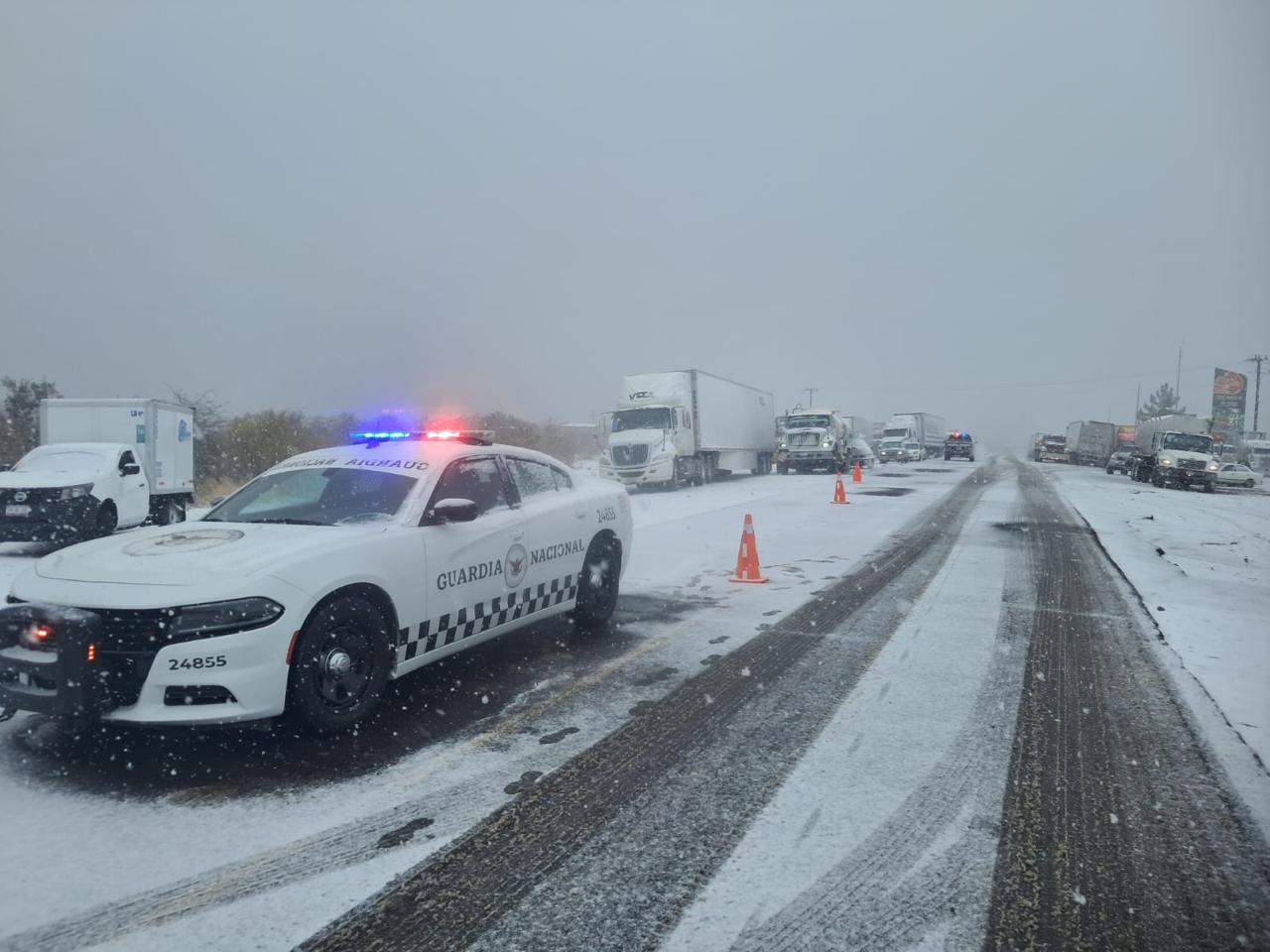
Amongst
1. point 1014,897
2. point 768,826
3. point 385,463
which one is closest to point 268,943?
point 768,826

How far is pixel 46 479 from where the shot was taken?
1212 centimetres

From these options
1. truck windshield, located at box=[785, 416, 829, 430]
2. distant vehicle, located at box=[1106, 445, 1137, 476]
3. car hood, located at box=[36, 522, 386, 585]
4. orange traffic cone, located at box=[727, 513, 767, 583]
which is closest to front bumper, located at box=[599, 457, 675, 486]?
truck windshield, located at box=[785, 416, 829, 430]

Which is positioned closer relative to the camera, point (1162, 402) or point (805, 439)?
point (805, 439)

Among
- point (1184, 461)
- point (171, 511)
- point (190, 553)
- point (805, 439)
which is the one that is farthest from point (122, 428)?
point (1184, 461)

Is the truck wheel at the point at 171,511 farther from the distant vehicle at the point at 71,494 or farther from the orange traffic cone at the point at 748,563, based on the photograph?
the orange traffic cone at the point at 748,563

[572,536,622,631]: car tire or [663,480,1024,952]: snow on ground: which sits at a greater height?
[572,536,622,631]: car tire

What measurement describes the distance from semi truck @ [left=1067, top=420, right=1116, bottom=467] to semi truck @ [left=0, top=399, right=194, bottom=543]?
50456 mm

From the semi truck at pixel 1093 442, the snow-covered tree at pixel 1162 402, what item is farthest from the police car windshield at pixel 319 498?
the snow-covered tree at pixel 1162 402

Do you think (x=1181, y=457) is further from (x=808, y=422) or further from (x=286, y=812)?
(x=286, y=812)

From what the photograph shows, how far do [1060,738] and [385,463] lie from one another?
4347mm

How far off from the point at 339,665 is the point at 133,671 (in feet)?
2.97

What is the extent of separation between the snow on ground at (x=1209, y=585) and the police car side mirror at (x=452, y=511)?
4.43m

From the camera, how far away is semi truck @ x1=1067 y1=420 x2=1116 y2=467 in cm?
5125

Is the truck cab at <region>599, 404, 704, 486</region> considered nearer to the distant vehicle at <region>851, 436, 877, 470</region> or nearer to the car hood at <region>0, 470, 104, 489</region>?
the car hood at <region>0, 470, 104, 489</region>
